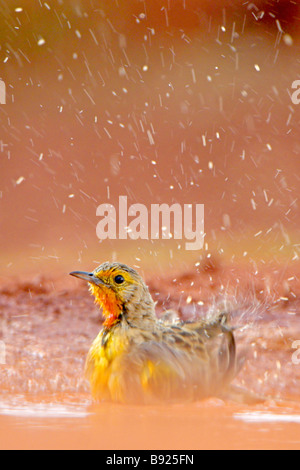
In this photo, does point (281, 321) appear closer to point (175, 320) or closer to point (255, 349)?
point (255, 349)

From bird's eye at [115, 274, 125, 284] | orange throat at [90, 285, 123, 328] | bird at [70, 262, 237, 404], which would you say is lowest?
bird at [70, 262, 237, 404]

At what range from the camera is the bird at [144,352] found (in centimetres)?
338

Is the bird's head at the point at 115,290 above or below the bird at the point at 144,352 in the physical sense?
above

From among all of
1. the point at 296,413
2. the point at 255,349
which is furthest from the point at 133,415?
the point at 255,349

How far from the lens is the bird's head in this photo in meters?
3.61

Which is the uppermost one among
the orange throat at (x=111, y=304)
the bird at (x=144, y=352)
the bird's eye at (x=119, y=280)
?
the bird's eye at (x=119, y=280)

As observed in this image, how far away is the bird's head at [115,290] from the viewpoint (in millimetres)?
3607

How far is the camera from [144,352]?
343 centimetres

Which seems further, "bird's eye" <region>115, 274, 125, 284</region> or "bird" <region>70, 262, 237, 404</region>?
"bird's eye" <region>115, 274, 125, 284</region>

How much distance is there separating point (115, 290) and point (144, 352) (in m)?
0.38

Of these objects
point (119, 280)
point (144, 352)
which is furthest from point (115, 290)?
point (144, 352)

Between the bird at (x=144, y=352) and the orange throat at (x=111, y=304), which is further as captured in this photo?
the orange throat at (x=111, y=304)

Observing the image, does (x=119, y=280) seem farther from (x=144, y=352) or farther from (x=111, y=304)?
(x=144, y=352)

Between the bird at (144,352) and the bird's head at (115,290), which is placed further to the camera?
the bird's head at (115,290)
